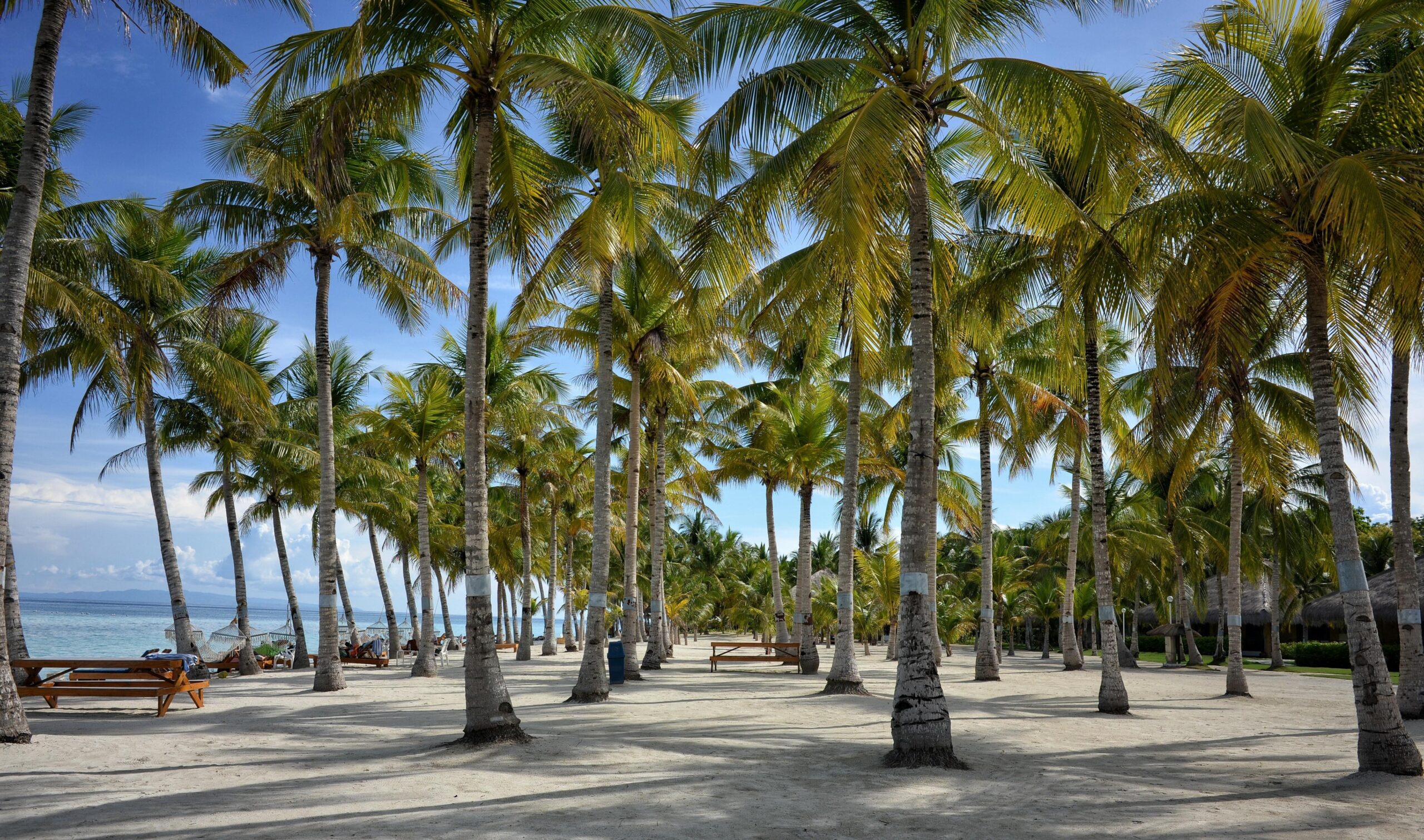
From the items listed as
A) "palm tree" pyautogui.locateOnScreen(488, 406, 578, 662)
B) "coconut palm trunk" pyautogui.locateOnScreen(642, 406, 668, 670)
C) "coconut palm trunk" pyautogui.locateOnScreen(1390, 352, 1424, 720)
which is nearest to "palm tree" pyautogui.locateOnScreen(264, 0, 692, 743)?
"coconut palm trunk" pyautogui.locateOnScreen(1390, 352, 1424, 720)

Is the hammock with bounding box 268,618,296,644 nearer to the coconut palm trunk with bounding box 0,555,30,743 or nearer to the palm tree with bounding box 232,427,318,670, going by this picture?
the palm tree with bounding box 232,427,318,670

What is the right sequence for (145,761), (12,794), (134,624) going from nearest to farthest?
(12,794) < (145,761) < (134,624)

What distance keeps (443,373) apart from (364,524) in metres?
11.2

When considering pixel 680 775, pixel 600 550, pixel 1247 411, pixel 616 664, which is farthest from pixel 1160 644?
pixel 680 775

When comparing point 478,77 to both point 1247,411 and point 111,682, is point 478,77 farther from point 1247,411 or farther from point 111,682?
point 1247,411

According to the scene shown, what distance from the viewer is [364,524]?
31.2m

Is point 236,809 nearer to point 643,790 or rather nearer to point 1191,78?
point 643,790

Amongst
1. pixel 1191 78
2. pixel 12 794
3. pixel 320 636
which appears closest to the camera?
pixel 12 794

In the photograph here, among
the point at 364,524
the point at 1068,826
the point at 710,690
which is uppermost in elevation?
the point at 364,524

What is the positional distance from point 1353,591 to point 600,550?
10.0 metres

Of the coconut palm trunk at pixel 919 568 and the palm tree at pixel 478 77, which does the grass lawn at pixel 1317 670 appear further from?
the palm tree at pixel 478 77

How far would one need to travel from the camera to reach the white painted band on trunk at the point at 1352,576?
8570 millimetres

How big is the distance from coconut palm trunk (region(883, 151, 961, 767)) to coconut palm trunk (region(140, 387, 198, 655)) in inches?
629

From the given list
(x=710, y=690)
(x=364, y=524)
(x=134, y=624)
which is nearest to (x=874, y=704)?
(x=710, y=690)
